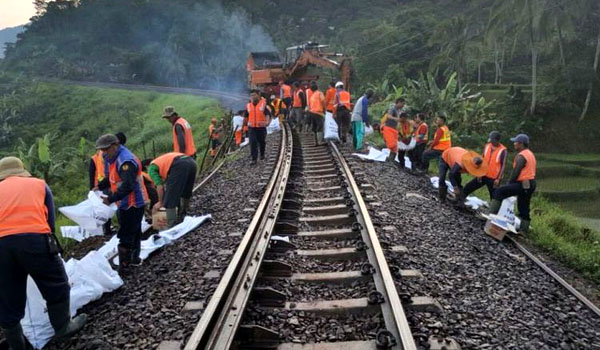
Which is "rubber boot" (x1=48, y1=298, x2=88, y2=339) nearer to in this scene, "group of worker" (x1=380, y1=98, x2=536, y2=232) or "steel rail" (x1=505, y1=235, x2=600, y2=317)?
"steel rail" (x1=505, y1=235, x2=600, y2=317)

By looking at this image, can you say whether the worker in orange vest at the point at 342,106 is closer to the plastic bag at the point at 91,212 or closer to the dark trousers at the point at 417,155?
the dark trousers at the point at 417,155

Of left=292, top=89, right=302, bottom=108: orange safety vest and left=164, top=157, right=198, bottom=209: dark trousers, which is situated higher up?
left=292, top=89, right=302, bottom=108: orange safety vest

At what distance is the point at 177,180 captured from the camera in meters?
6.46

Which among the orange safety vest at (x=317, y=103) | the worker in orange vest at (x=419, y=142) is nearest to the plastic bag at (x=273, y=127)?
the orange safety vest at (x=317, y=103)

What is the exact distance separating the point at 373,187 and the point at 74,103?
112ft

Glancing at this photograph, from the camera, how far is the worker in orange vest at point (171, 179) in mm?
6454

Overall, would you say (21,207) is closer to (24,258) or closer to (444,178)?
(24,258)

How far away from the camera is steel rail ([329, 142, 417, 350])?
305cm

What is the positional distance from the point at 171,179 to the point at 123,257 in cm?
161

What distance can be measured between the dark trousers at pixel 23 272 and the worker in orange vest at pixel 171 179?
2636 millimetres

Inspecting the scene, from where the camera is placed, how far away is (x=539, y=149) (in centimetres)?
2227

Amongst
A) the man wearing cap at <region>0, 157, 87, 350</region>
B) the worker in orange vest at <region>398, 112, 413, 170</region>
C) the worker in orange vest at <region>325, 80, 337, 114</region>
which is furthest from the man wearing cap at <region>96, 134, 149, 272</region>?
the worker in orange vest at <region>325, 80, 337, 114</region>

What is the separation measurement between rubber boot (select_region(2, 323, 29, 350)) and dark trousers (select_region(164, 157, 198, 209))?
2883mm

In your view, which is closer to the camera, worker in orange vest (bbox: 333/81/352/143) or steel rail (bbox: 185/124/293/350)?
steel rail (bbox: 185/124/293/350)
